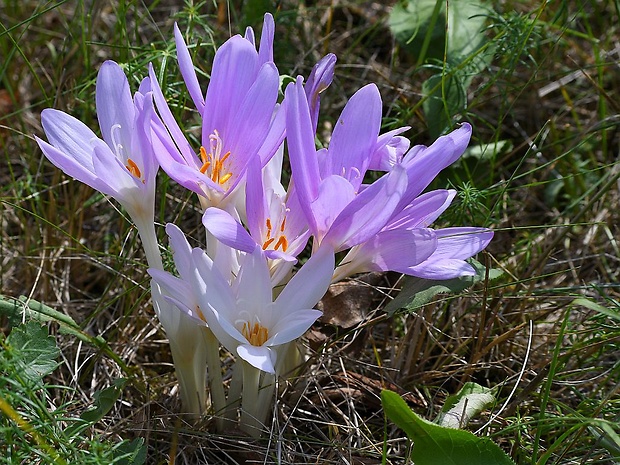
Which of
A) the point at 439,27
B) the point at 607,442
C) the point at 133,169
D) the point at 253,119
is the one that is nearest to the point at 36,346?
the point at 133,169

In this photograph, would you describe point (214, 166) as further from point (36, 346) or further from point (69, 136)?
point (36, 346)

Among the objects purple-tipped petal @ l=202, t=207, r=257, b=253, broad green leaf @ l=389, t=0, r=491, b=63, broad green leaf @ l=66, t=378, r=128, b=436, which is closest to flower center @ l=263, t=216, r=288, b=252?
purple-tipped petal @ l=202, t=207, r=257, b=253

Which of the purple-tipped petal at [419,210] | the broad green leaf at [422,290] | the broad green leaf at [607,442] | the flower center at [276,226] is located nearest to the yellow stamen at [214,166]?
the flower center at [276,226]

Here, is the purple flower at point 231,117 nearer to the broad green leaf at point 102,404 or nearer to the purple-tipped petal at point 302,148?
the purple-tipped petal at point 302,148

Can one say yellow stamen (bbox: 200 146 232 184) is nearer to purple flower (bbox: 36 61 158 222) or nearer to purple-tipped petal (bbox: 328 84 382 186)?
→ purple flower (bbox: 36 61 158 222)

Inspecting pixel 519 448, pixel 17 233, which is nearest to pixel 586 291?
pixel 519 448
